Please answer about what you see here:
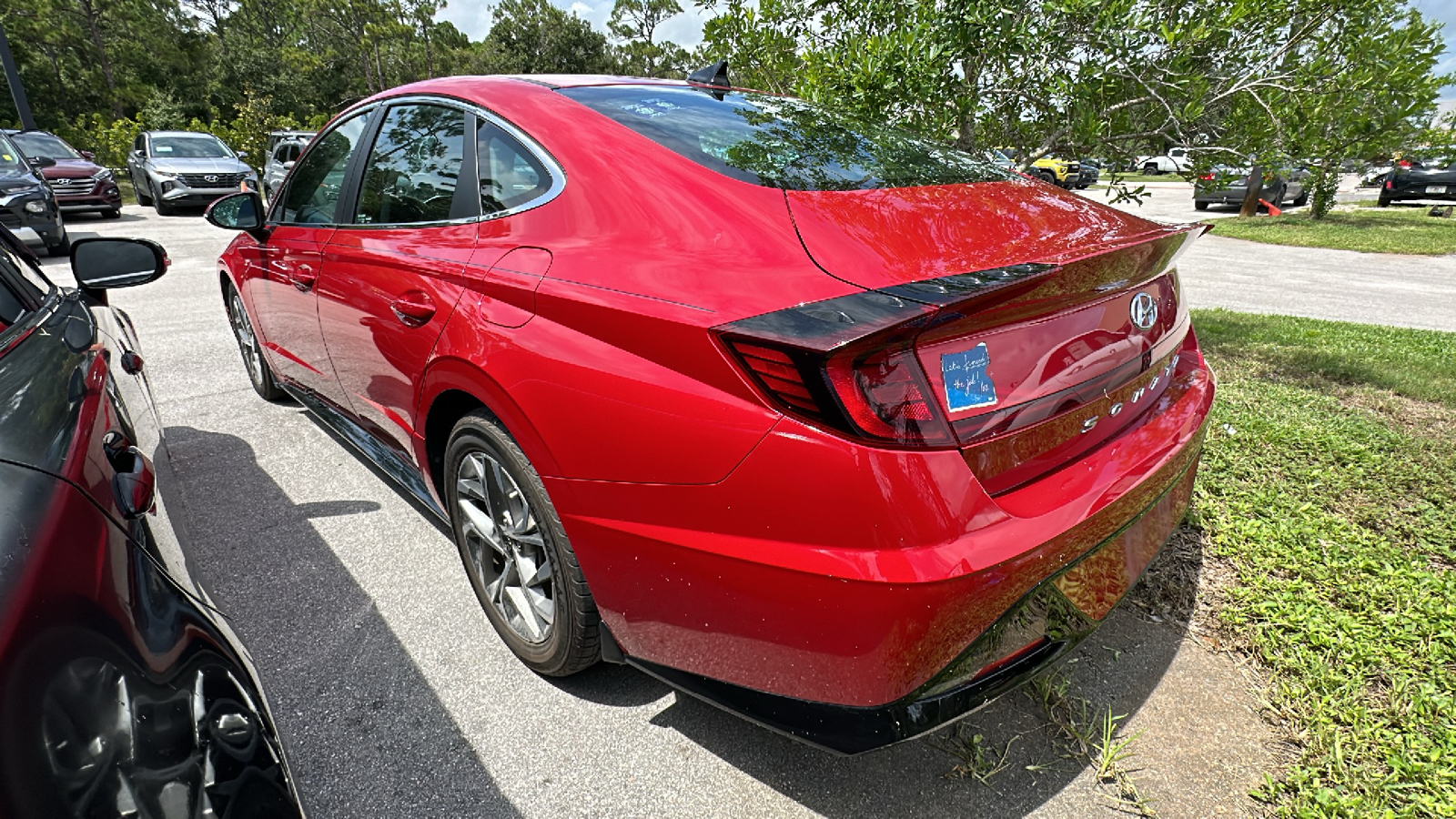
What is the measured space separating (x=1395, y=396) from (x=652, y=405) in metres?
4.81

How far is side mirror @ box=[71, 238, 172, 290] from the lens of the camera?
215 cm

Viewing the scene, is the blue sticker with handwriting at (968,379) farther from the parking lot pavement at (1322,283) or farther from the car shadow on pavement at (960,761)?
the parking lot pavement at (1322,283)

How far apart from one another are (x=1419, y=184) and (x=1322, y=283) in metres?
17.5

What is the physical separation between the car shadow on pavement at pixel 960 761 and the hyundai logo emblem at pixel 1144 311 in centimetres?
83

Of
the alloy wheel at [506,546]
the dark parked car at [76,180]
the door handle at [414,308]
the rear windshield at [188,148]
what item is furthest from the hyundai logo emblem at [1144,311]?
the rear windshield at [188,148]

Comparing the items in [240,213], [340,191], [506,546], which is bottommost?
[506,546]

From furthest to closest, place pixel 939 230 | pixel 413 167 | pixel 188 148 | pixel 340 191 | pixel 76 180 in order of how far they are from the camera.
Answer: pixel 188 148, pixel 76 180, pixel 340 191, pixel 413 167, pixel 939 230

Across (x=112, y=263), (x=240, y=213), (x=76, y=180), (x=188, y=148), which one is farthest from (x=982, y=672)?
(x=188, y=148)

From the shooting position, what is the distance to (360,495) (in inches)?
133

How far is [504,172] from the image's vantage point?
2154 millimetres

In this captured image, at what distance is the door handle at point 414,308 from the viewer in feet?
7.20

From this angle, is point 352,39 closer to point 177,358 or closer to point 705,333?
point 177,358

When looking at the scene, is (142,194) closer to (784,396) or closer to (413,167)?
(413,167)

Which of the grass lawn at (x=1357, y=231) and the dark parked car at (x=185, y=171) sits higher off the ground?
the dark parked car at (x=185, y=171)
